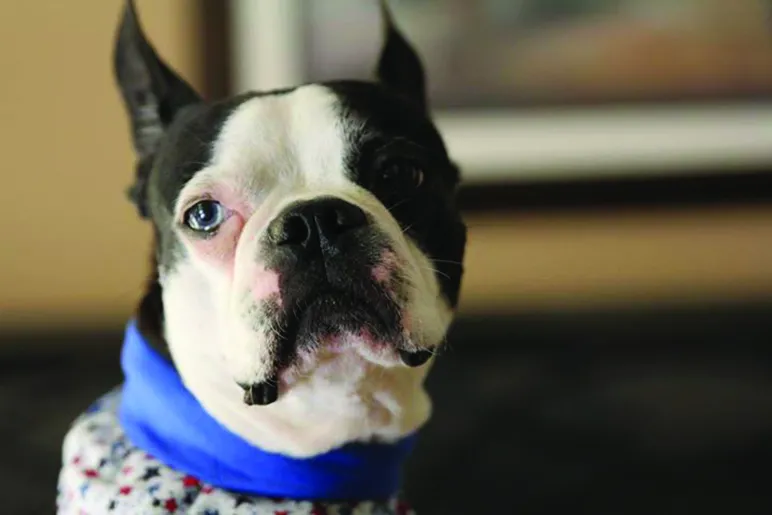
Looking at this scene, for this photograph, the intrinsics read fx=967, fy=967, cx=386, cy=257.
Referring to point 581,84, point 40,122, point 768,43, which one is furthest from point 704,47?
point 40,122

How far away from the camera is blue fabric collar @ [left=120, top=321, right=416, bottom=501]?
0.89 metres

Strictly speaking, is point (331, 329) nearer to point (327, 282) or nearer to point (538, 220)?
point (327, 282)

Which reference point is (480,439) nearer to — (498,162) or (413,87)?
(498,162)

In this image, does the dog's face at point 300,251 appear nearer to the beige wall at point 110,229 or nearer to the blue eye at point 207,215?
the blue eye at point 207,215

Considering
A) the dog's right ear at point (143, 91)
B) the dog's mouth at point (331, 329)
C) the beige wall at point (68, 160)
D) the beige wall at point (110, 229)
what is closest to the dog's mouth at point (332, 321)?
the dog's mouth at point (331, 329)

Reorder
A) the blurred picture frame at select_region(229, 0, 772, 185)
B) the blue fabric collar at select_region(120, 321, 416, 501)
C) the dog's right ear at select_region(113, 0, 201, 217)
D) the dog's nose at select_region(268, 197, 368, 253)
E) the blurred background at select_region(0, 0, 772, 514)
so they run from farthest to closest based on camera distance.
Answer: the blurred picture frame at select_region(229, 0, 772, 185)
the blurred background at select_region(0, 0, 772, 514)
the dog's right ear at select_region(113, 0, 201, 217)
the blue fabric collar at select_region(120, 321, 416, 501)
the dog's nose at select_region(268, 197, 368, 253)

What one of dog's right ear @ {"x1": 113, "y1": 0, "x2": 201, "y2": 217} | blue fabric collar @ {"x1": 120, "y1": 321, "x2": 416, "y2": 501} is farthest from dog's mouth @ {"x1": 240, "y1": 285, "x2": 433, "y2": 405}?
dog's right ear @ {"x1": 113, "y1": 0, "x2": 201, "y2": 217}

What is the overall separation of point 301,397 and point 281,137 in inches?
9.2

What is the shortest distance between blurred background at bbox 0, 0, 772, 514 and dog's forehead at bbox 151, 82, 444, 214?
95 centimetres

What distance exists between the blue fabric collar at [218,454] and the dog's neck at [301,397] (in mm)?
10

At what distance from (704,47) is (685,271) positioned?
19.0 inches

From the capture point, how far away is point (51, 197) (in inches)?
75.7

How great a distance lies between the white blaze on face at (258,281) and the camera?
2.67ft

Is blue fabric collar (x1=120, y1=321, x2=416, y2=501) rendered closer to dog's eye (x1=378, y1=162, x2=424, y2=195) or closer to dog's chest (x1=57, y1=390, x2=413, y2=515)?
dog's chest (x1=57, y1=390, x2=413, y2=515)
